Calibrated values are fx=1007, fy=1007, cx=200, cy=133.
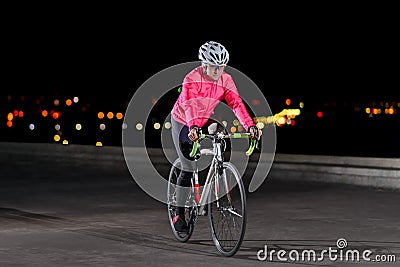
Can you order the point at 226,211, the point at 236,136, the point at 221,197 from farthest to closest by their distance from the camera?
the point at 226,211
the point at 221,197
the point at 236,136

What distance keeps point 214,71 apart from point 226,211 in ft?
4.58

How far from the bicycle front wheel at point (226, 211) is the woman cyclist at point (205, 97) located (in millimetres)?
477

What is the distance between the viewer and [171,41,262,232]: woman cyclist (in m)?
9.62

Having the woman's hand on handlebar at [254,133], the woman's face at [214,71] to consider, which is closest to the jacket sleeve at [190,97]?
the woman's face at [214,71]

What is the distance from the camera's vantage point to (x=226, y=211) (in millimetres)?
9961

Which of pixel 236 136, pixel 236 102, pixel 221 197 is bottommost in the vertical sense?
pixel 221 197

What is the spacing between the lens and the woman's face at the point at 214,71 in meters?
9.73

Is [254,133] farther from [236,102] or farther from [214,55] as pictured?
[214,55]

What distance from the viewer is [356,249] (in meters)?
9.96

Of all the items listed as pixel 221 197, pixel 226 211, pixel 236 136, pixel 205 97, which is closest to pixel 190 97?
pixel 205 97

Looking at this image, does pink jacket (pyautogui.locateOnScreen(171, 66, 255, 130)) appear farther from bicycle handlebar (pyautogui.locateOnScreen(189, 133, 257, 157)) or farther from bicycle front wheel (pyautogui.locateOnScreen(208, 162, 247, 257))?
bicycle front wheel (pyautogui.locateOnScreen(208, 162, 247, 257))

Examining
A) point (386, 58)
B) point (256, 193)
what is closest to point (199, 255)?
point (256, 193)

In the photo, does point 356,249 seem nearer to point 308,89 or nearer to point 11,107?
point 11,107

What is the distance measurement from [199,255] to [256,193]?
6.38m
